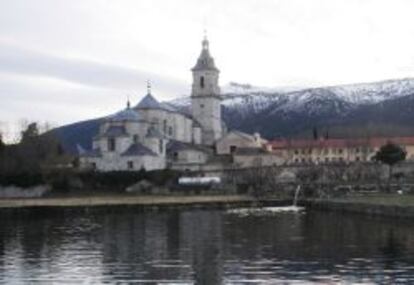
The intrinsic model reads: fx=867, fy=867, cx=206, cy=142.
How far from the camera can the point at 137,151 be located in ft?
346

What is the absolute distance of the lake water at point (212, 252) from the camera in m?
26.9

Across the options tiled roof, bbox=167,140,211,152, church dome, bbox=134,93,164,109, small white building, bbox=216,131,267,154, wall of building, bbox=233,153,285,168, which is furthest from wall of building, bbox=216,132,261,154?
church dome, bbox=134,93,164,109

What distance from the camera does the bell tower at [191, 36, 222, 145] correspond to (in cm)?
13238

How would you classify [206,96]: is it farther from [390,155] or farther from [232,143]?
[390,155]

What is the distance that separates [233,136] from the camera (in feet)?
441

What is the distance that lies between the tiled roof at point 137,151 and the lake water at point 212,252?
1900 inches

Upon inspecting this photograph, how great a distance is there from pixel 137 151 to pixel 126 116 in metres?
6.71

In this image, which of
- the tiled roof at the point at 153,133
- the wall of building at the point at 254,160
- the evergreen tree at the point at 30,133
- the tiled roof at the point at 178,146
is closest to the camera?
the tiled roof at the point at 153,133

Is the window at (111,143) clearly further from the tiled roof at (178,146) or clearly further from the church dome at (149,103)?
the church dome at (149,103)

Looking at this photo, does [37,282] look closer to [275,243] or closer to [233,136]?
[275,243]

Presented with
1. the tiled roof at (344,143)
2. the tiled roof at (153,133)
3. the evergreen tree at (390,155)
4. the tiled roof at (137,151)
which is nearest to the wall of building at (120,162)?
the tiled roof at (137,151)

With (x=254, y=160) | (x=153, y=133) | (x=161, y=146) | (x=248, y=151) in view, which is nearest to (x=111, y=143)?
(x=153, y=133)

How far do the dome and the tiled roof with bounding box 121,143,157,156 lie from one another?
4133 millimetres

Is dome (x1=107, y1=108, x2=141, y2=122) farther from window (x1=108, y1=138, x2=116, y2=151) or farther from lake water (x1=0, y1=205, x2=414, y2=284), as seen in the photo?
lake water (x1=0, y1=205, x2=414, y2=284)
